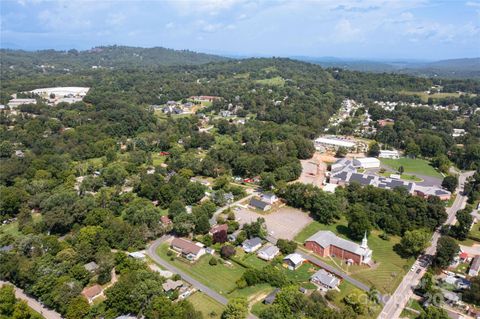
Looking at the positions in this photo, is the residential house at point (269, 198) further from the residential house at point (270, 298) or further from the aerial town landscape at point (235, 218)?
the residential house at point (270, 298)

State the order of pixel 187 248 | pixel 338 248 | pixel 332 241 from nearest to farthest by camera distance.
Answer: pixel 187 248
pixel 338 248
pixel 332 241

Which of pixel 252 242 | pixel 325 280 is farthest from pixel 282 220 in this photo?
pixel 325 280

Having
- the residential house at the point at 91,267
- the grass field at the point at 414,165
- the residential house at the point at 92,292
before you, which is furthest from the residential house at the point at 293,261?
the grass field at the point at 414,165

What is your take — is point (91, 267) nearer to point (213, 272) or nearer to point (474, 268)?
point (213, 272)

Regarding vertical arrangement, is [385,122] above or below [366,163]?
above

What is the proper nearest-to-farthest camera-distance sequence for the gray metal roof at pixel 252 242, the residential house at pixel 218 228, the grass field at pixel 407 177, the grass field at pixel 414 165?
1. the gray metal roof at pixel 252 242
2. the residential house at pixel 218 228
3. the grass field at pixel 407 177
4. the grass field at pixel 414 165

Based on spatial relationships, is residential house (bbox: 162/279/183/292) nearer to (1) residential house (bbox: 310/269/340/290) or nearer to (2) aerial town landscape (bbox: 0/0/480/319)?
(2) aerial town landscape (bbox: 0/0/480/319)
